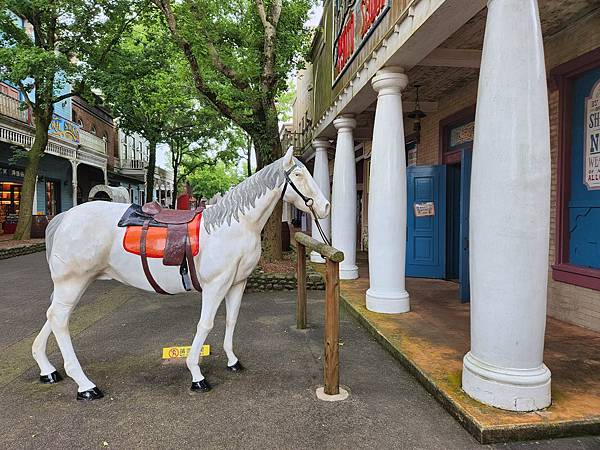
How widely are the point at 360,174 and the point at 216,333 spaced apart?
1057cm

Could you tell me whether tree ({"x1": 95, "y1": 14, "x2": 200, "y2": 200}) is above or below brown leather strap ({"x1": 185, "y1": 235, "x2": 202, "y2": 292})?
above

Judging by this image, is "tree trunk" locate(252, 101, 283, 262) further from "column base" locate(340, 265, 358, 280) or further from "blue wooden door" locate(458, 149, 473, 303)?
"blue wooden door" locate(458, 149, 473, 303)

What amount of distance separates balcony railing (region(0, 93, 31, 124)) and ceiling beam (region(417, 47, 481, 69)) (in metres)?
14.6

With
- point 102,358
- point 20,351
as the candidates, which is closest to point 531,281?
point 102,358

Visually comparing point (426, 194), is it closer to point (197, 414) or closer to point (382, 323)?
point (382, 323)

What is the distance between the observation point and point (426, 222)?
8.09m

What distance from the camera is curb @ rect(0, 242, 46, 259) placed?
40.1 ft

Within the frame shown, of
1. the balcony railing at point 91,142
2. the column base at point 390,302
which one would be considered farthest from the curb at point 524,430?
the balcony railing at point 91,142

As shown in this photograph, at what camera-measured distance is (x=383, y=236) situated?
5.64 metres

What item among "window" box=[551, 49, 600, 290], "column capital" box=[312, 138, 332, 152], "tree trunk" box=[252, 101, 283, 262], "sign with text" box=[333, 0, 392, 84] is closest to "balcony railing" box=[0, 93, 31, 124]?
"tree trunk" box=[252, 101, 283, 262]

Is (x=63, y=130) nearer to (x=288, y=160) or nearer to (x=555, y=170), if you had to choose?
(x=288, y=160)

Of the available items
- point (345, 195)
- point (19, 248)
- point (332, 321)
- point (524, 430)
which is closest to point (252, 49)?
point (345, 195)

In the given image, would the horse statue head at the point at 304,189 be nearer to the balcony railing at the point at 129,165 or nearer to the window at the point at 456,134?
the window at the point at 456,134

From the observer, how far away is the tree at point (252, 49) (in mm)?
8625
